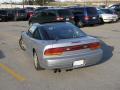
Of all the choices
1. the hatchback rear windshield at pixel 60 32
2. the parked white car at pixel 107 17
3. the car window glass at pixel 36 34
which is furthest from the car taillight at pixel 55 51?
the parked white car at pixel 107 17

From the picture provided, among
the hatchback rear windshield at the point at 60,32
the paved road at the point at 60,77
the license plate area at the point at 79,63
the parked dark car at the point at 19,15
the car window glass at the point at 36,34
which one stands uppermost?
the hatchback rear windshield at the point at 60,32

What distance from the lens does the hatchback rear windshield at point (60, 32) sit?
861cm

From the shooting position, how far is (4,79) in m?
8.05

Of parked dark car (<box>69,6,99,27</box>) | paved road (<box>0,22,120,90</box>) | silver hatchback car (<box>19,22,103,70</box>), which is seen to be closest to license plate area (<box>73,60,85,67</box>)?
silver hatchback car (<box>19,22,103,70</box>)

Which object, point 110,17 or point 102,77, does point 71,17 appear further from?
point 102,77

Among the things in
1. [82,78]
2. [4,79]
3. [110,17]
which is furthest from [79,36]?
[110,17]

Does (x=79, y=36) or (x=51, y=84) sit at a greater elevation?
(x=79, y=36)

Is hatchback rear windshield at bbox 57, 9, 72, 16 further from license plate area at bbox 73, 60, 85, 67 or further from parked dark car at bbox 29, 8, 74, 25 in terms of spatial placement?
license plate area at bbox 73, 60, 85, 67

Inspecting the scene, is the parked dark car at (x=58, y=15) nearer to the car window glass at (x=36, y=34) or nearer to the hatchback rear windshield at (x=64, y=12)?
the hatchback rear windshield at (x=64, y=12)

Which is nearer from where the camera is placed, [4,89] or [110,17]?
[4,89]

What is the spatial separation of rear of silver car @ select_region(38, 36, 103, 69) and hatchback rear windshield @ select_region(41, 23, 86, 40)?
0.46 meters

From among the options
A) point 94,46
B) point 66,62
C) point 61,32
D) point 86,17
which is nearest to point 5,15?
point 86,17

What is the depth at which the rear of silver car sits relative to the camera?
25.7 feet

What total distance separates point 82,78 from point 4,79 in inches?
Result: 86.6
